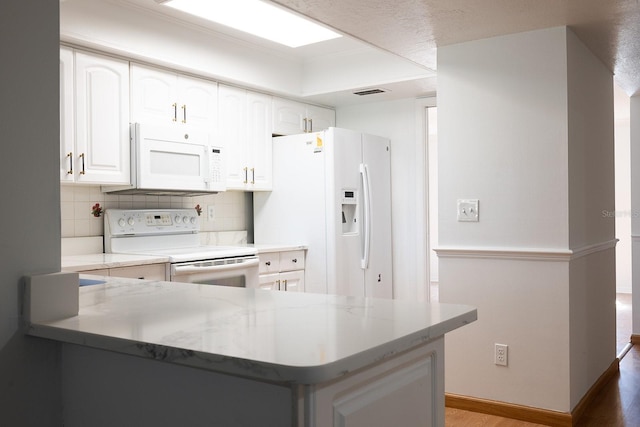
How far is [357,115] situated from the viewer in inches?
212

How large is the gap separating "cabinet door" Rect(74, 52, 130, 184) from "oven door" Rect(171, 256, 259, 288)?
672 mm

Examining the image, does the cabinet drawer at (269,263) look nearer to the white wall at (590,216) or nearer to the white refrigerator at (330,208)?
the white refrigerator at (330,208)

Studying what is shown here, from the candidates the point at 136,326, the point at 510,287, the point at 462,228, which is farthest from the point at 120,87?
the point at 136,326

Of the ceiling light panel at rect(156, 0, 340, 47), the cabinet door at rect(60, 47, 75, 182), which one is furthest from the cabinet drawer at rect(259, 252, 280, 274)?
the ceiling light panel at rect(156, 0, 340, 47)

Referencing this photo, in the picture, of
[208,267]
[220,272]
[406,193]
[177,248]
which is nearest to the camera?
[208,267]

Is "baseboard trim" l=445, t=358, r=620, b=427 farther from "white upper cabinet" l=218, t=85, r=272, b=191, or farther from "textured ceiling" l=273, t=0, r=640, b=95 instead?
"white upper cabinet" l=218, t=85, r=272, b=191

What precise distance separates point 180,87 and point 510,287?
2.47m

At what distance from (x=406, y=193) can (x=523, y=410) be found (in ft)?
8.00

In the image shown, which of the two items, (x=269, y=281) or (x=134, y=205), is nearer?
(x=134, y=205)

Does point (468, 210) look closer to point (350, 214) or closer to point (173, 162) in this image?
point (350, 214)

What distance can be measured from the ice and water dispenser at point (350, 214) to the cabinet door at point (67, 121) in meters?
2.07

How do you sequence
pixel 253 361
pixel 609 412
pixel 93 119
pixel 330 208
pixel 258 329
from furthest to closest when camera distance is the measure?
pixel 330 208 < pixel 93 119 < pixel 609 412 < pixel 258 329 < pixel 253 361

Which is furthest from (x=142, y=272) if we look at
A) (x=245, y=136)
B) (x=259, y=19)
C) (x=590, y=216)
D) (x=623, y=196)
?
(x=623, y=196)

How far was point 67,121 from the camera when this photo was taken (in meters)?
3.31
